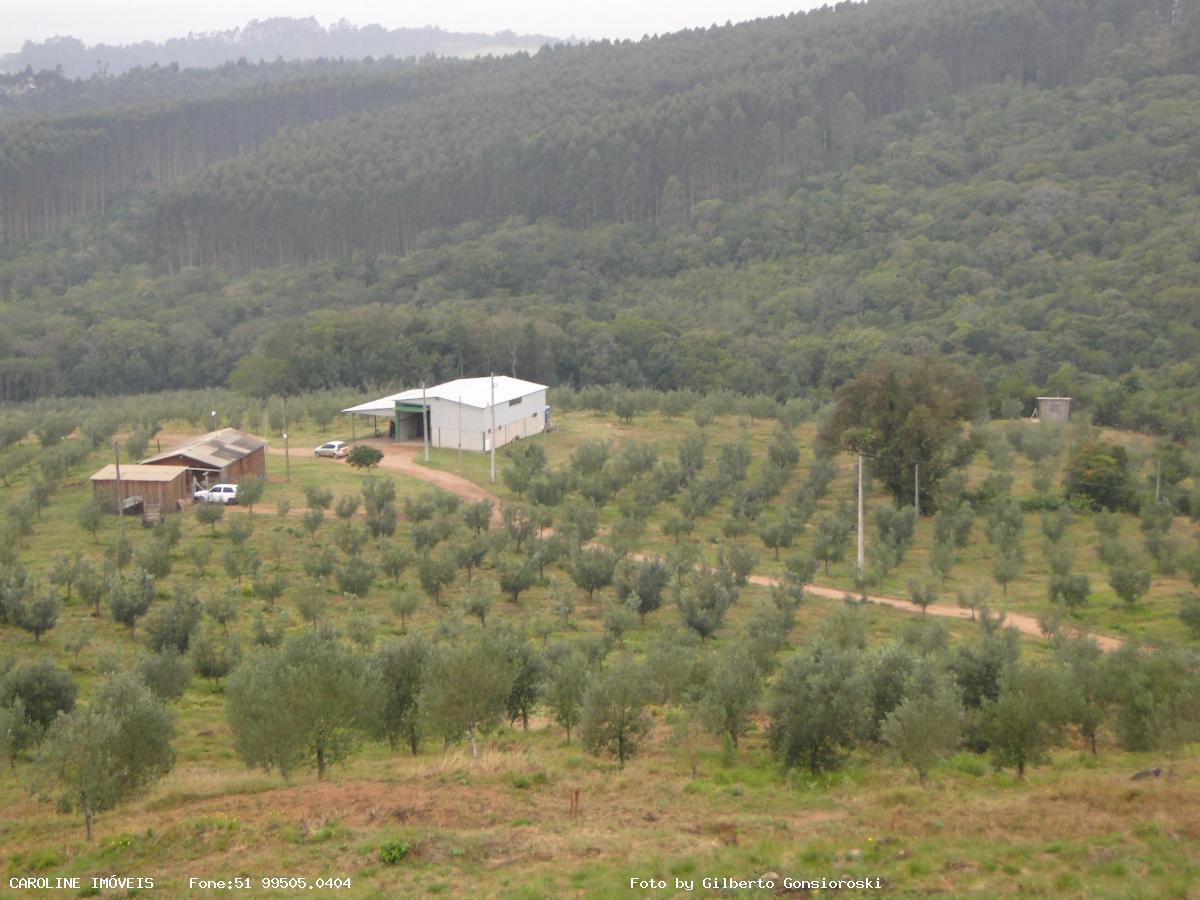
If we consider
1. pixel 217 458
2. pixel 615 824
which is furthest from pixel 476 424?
pixel 615 824

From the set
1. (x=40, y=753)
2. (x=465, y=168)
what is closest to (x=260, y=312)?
(x=465, y=168)

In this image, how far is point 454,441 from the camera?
173ft

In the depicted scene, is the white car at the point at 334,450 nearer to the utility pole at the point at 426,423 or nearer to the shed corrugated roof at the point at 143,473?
the utility pole at the point at 426,423

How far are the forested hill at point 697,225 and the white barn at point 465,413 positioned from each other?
54.1ft

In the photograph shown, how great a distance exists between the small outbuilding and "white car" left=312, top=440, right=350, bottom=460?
3287 centimetres

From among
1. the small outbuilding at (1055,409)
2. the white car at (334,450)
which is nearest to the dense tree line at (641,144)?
the small outbuilding at (1055,409)

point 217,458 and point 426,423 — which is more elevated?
point 217,458

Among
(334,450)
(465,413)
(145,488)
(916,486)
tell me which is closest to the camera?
(145,488)

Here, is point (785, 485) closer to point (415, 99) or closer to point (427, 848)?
point (427, 848)

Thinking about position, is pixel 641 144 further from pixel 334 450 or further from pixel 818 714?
pixel 818 714

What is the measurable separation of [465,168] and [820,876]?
10157 cm

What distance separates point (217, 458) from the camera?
44875mm

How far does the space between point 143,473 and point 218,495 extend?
8.42 feet

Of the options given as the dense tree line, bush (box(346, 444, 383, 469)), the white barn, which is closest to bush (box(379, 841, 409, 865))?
bush (box(346, 444, 383, 469))
